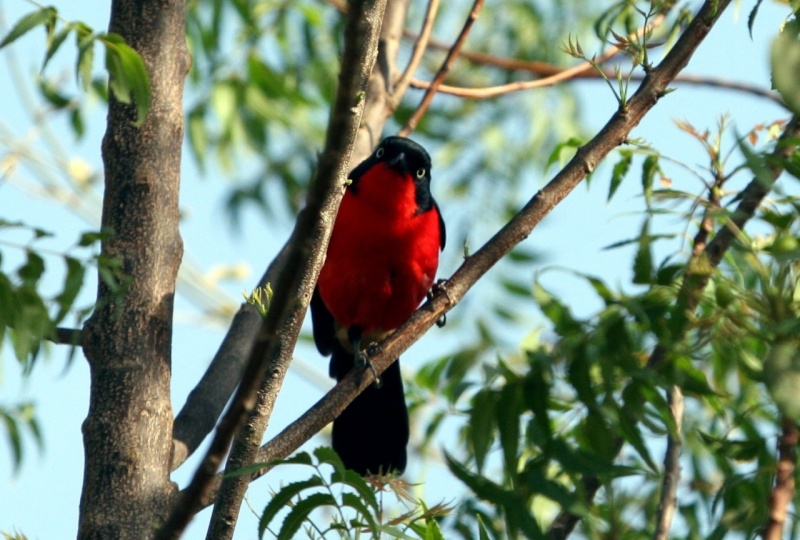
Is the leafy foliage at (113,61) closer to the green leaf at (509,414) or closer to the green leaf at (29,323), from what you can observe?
the green leaf at (29,323)

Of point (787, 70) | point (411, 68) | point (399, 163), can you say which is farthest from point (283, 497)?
point (399, 163)

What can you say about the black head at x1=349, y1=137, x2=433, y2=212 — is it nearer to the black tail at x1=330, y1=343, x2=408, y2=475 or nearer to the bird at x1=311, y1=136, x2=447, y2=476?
the bird at x1=311, y1=136, x2=447, y2=476

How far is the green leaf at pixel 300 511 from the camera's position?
6.73 ft

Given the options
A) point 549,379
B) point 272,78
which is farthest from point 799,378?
point 272,78

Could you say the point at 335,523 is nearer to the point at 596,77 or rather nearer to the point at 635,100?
the point at 635,100

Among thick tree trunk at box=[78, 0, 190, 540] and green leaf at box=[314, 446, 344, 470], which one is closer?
green leaf at box=[314, 446, 344, 470]

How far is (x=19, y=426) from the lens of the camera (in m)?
3.69

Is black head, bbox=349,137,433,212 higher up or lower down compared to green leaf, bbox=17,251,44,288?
higher up

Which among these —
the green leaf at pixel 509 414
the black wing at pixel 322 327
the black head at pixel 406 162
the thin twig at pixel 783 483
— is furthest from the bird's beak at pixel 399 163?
the thin twig at pixel 783 483

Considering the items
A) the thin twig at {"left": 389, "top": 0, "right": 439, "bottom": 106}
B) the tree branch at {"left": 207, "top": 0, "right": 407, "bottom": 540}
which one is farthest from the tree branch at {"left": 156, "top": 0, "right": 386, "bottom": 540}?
the thin twig at {"left": 389, "top": 0, "right": 439, "bottom": 106}

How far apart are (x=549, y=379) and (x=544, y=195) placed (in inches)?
26.3

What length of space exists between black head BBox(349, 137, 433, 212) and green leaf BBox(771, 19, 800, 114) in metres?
3.10

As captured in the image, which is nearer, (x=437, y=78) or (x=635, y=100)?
(x=635, y=100)

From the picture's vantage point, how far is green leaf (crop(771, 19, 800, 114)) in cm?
185
